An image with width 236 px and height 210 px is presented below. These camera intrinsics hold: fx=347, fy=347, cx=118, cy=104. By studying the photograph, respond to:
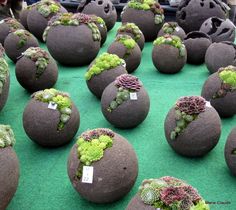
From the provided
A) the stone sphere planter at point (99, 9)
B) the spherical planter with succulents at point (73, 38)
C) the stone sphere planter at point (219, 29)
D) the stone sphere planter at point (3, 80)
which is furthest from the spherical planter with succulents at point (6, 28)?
the stone sphere planter at point (219, 29)

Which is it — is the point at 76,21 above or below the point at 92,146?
below

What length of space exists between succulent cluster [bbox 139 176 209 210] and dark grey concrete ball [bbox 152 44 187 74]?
2284mm

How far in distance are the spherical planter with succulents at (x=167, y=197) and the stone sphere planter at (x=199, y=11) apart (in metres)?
3.51

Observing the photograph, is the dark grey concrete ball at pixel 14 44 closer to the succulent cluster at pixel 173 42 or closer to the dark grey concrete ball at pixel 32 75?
the dark grey concrete ball at pixel 32 75

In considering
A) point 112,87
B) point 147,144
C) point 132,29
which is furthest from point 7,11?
point 147,144

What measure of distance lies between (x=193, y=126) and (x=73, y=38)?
6.66 ft

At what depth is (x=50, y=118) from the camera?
2572 mm

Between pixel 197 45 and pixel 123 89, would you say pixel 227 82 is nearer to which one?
pixel 123 89

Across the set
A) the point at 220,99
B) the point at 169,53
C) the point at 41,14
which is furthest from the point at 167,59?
the point at 41,14

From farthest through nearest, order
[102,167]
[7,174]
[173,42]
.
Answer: [173,42] → [102,167] → [7,174]

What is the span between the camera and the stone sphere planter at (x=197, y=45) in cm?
412

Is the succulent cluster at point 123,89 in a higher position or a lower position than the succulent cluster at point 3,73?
lower

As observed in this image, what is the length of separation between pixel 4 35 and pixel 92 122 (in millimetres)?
2026

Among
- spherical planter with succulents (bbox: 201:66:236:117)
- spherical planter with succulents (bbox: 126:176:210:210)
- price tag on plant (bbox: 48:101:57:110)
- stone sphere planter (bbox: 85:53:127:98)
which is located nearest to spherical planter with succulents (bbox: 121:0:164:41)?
stone sphere planter (bbox: 85:53:127:98)
